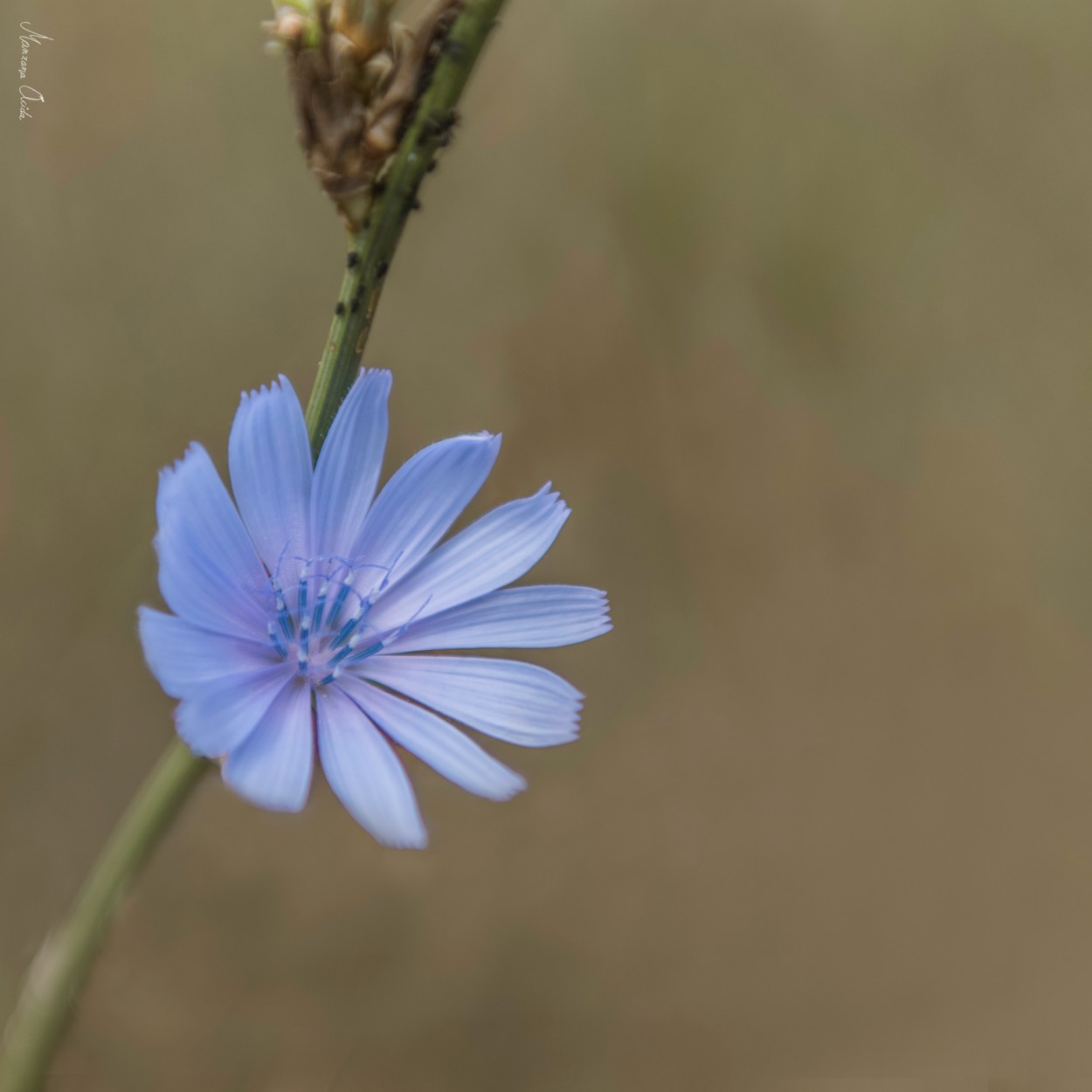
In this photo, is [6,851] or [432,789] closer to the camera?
[6,851]

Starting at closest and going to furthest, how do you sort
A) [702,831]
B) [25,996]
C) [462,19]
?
[462,19] → [25,996] → [702,831]

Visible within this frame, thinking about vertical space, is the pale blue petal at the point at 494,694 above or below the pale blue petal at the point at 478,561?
below

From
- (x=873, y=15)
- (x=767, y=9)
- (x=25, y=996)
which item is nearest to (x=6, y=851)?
(x=25, y=996)

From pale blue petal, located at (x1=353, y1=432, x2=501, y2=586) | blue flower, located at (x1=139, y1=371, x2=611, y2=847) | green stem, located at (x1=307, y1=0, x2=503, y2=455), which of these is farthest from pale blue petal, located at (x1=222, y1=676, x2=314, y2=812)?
green stem, located at (x1=307, y1=0, x2=503, y2=455)

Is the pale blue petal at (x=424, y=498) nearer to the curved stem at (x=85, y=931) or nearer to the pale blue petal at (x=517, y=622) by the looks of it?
the pale blue petal at (x=517, y=622)

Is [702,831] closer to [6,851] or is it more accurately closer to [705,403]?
[705,403]

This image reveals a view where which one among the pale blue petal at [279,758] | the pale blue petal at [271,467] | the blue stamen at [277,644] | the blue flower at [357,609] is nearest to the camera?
the pale blue petal at [279,758]

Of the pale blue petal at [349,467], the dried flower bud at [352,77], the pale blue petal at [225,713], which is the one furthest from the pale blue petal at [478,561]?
the dried flower bud at [352,77]
